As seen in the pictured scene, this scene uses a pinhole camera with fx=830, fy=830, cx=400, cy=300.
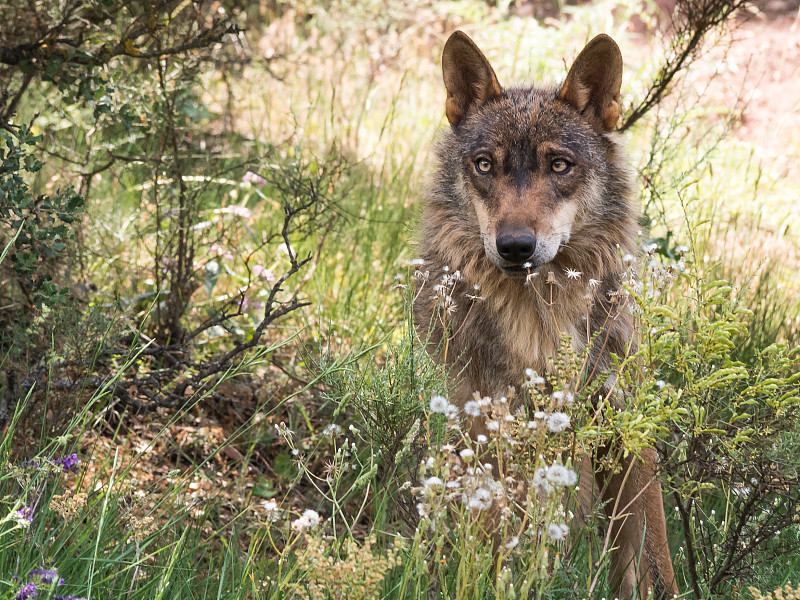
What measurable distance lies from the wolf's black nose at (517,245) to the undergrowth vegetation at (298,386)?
393 millimetres

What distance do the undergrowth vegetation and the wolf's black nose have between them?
393 millimetres

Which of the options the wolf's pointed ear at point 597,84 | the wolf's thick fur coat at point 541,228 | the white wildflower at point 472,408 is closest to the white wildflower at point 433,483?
the white wildflower at point 472,408

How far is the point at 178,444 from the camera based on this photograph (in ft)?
13.2

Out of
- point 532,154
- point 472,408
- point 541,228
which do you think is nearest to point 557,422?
point 472,408

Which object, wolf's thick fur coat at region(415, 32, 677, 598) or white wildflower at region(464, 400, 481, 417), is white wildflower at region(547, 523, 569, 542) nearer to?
white wildflower at region(464, 400, 481, 417)

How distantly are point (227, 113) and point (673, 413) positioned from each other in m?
5.54

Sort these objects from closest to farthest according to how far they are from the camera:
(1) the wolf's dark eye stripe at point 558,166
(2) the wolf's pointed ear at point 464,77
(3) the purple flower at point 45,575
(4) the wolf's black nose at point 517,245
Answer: (3) the purple flower at point 45,575, (4) the wolf's black nose at point 517,245, (1) the wolf's dark eye stripe at point 558,166, (2) the wolf's pointed ear at point 464,77

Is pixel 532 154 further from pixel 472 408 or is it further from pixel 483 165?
pixel 472 408

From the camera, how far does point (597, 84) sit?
3.55 m

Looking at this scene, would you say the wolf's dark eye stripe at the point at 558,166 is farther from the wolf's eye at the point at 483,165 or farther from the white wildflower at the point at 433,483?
the white wildflower at the point at 433,483

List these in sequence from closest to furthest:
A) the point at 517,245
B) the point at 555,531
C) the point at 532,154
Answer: the point at 555,531
the point at 517,245
the point at 532,154

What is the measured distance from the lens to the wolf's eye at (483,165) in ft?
11.3

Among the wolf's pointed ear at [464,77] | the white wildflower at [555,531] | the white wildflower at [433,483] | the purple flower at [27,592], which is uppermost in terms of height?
the wolf's pointed ear at [464,77]

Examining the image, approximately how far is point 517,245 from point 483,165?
0.53 meters
